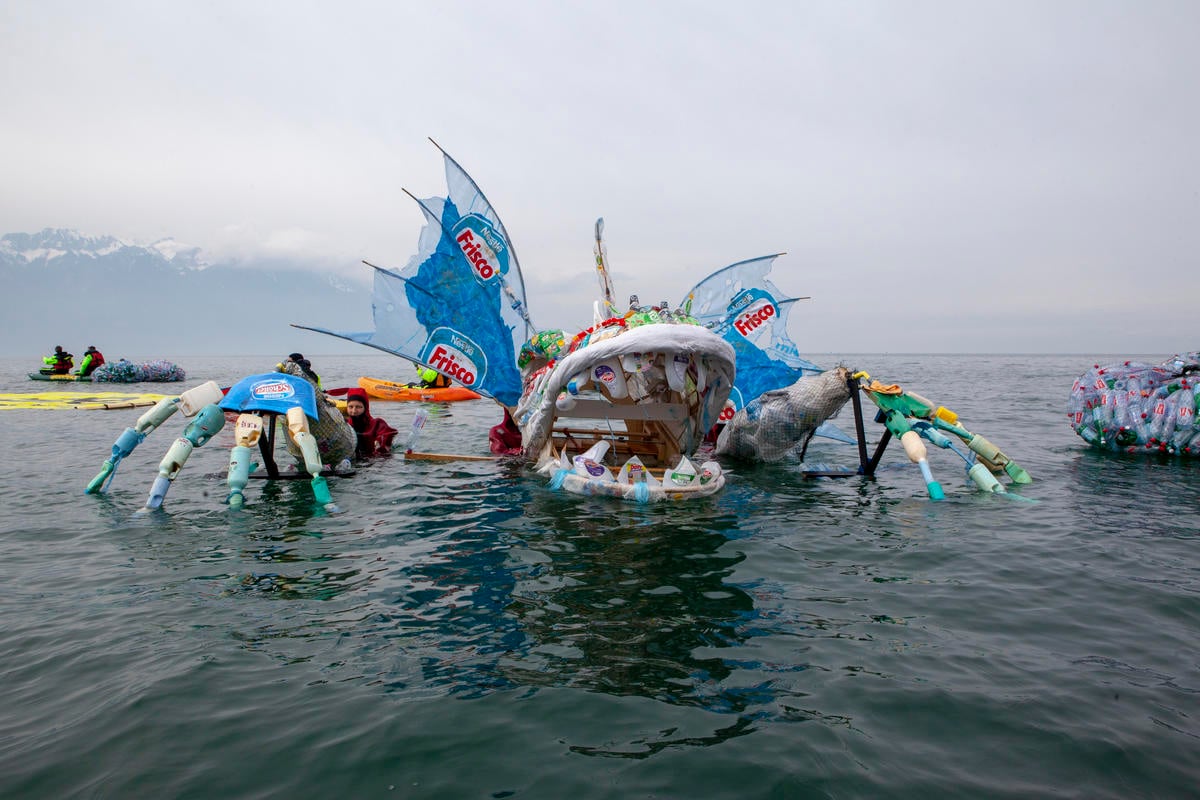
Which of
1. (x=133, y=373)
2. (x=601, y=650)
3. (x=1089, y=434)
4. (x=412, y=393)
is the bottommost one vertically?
(x=601, y=650)

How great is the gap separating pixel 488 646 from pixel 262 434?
20.1ft

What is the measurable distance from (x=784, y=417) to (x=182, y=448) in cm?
829

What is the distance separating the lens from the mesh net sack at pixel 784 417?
33.6 ft

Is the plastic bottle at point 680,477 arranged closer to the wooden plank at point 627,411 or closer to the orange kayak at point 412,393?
the wooden plank at point 627,411

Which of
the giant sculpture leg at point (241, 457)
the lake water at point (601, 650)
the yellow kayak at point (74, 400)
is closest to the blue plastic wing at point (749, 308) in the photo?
the lake water at point (601, 650)

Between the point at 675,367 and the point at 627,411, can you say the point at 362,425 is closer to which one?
the point at 627,411

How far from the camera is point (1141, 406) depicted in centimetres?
1205

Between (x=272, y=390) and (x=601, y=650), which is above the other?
(x=272, y=390)

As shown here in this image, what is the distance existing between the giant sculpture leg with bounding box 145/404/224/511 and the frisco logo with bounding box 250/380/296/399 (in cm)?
51

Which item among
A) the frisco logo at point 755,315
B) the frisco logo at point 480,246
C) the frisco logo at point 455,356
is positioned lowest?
the frisco logo at point 455,356

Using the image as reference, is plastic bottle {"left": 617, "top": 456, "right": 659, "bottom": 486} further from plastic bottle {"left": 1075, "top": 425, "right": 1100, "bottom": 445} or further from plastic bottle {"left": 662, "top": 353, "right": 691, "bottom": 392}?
plastic bottle {"left": 1075, "top": 425, "right": 1100, "bottom": 445}

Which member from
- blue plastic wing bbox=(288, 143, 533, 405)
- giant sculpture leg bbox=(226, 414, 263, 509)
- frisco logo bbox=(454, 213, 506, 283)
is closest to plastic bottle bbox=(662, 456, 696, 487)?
Result: blue plastic wing bbox=(288, 143, 533, 405)

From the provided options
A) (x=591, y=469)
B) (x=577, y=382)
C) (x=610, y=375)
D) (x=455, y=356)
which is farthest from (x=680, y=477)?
(x=455, y=356)

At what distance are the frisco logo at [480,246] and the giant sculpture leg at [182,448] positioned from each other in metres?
4.48
